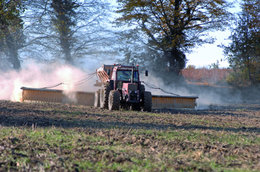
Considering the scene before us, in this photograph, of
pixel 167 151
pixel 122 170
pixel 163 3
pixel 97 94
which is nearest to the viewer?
pixel 122 170

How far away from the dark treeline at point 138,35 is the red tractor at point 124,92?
1374 cm

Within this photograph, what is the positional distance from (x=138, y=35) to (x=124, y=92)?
16589 millimetres

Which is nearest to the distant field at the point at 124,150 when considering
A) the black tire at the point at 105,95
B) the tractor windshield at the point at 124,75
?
the black tire at the point at 105,95

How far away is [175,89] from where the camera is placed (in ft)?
97.1

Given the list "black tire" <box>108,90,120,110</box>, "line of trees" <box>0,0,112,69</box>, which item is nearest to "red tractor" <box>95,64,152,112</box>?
"black tire" <box>108,90,120,110</box>

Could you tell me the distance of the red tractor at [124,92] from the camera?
15250mm

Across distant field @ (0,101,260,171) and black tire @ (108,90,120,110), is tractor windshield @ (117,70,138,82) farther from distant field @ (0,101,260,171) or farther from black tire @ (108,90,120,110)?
distant field @ (0,101,260,171)

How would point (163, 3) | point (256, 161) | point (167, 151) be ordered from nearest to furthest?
1. point (256, 161)
2. point (167, 151)
3. point (163, 3)

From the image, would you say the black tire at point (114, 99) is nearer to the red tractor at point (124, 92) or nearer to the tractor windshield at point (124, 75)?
the red tractor at point (124, 92)

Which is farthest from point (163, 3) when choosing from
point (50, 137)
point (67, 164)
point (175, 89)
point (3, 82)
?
point (67, 164)

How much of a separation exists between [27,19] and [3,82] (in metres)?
8.61

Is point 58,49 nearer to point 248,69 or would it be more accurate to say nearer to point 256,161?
point 248,69

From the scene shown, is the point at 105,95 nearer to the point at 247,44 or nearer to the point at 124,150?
the point at 124,150

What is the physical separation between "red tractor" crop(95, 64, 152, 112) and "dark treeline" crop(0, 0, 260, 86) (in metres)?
13.7
